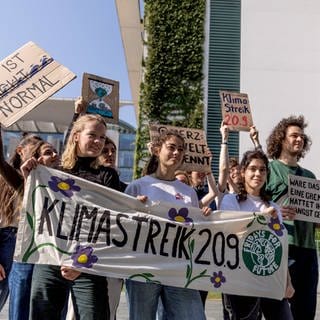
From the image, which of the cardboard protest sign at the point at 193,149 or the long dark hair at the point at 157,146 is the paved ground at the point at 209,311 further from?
the long dark hair at the point at 157,146

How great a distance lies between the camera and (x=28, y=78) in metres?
4.11

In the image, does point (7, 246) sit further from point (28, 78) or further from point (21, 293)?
point (28, 78)

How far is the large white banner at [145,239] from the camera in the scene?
3066 mm

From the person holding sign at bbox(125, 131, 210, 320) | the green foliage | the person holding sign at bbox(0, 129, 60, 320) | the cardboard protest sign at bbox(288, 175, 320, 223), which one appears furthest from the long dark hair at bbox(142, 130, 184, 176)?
the green foliage

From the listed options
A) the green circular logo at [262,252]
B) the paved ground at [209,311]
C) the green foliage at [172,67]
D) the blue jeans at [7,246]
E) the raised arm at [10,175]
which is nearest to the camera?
the raised arm at [10,175]

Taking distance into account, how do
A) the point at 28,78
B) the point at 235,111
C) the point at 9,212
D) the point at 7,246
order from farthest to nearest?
the point at 235,111, the point at 28,78, the point at 7,246, the point at 9,212

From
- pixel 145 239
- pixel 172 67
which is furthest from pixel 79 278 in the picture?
pixel 172 67

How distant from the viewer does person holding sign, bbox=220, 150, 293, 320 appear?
11.0 feet

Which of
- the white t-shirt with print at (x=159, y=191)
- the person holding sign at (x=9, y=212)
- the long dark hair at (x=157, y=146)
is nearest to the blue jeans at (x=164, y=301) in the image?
the white t-shirt with print at (x=159, y=191)

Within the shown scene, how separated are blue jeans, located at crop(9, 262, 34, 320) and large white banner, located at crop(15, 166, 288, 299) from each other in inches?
16.0

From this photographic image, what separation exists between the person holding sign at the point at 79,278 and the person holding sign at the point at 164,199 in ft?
0.86

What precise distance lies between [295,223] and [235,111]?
1.80 m

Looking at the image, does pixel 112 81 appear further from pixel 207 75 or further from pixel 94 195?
pixel 207 75

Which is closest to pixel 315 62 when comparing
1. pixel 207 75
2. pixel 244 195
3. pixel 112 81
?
pixel 207 75
